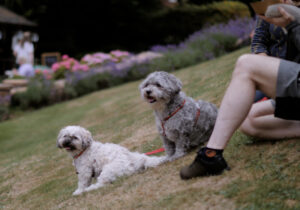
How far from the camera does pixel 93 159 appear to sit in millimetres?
4461

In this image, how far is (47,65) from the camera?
2088 centimetres

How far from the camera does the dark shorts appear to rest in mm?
2732

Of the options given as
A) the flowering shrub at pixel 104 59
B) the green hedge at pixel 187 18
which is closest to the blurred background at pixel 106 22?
the green hedge at pixel 187 18

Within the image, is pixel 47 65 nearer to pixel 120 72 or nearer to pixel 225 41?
pixel 120 72

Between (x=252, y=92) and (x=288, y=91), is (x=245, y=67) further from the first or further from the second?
(x=288, y=91)

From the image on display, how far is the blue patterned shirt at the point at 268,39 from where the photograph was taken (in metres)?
3.69

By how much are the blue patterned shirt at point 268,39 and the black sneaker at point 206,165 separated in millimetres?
1247

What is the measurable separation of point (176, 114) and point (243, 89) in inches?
59.7

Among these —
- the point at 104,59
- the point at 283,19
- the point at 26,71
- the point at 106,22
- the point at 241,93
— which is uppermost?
the point at 283,19

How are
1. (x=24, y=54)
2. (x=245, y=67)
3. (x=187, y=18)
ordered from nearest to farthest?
(x=245, y=67) → (x=24, y=54) → (x=187, y=18)

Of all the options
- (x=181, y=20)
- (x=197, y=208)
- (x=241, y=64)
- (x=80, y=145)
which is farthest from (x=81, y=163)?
(x=181, y=20)

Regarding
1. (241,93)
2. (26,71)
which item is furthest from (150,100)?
(26,71)

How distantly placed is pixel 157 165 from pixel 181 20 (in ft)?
70.6

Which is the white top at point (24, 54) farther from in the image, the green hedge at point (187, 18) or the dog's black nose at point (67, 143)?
the dog's black nose at point (67, 143)
